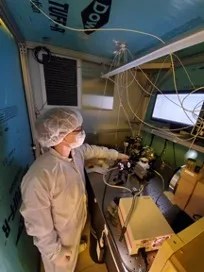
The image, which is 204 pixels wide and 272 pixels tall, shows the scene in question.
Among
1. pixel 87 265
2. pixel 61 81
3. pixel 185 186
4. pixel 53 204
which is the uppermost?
pixel 61 81

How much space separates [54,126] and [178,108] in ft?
3.50

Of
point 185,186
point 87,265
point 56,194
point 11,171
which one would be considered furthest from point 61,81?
point 87,265

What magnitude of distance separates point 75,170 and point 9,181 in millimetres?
457

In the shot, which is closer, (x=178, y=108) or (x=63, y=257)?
(x=63, y=257)

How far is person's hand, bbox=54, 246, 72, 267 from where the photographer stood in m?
1.12

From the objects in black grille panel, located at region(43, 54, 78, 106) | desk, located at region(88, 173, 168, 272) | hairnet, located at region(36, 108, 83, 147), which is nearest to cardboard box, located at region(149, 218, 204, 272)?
desk, located at region(88, 173, 168, 272)

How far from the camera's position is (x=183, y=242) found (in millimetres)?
428

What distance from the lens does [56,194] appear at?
1042mm

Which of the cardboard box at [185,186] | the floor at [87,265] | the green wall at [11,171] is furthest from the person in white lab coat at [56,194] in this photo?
the cardboard box at [185,186]

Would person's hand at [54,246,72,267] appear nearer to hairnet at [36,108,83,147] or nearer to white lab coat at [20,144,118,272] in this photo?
white lab coat at [20,144,118,272]

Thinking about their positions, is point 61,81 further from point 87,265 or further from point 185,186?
point 87,265

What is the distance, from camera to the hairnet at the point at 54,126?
1.06m

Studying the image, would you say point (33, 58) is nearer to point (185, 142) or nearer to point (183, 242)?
point (185, 142)

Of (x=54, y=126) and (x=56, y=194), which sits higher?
(x=54, y=126)
